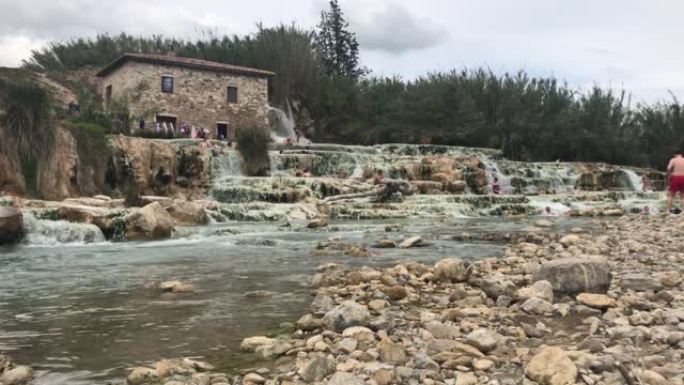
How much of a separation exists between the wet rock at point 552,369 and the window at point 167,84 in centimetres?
2839

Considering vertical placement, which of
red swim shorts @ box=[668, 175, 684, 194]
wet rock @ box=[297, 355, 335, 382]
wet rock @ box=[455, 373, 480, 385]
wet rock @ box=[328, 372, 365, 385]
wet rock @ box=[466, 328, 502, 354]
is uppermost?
red swim shorts @ box=[668, 175, 684, 194]

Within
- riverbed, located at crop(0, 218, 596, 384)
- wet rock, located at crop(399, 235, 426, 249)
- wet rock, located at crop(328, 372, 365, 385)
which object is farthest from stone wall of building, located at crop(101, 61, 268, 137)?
wet rock, located at crop(328, 372, 365, 385)

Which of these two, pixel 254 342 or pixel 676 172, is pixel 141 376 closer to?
pixel 254 342

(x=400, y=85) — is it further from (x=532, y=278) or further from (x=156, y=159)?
(x=532, y=278)

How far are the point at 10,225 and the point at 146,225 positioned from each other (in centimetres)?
225

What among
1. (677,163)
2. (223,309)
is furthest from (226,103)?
(223,309)

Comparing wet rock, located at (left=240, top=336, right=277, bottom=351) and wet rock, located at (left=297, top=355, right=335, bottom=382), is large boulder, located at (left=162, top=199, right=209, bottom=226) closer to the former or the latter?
wet rock, located at (left=240, top=336, right=277, bottom=351)

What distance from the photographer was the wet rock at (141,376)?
9.66ft

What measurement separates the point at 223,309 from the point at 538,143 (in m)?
29.4

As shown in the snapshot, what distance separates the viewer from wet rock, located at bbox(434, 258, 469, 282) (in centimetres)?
546

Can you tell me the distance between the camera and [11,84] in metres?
14.8

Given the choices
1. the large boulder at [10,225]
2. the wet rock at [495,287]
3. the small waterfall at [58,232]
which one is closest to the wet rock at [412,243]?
the wet rock at [495,287]

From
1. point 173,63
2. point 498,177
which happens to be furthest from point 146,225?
point 173,63

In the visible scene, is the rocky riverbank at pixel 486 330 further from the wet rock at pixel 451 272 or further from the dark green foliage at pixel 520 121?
the dark green foliage at pixel 520 121
